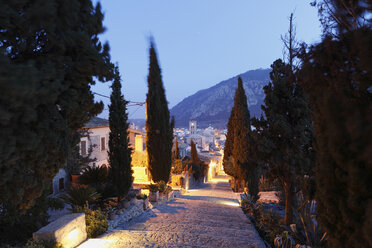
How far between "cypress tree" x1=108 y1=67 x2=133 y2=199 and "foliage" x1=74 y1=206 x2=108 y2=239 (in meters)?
2.09

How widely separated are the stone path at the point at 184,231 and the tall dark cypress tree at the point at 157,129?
3.06m

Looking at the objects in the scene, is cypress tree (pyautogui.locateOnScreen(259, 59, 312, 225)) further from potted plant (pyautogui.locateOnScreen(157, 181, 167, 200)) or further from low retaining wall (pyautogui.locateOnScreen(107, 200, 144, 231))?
potted plant (pyautogui.locateOnScreen(157, 181, 167, 200))

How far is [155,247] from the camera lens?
446cm

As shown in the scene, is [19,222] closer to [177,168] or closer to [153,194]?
[153,194]

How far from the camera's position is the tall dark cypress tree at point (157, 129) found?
1151cm

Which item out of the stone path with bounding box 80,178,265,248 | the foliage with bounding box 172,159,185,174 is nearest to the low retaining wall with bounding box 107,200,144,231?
the stone path with bounding box 80,178,265,248

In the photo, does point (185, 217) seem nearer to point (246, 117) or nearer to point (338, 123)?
point (338, 123)

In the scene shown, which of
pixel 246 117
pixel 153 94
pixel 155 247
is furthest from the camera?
pixel 246 117

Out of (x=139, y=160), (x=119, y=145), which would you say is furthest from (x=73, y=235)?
(x=139, y=160)

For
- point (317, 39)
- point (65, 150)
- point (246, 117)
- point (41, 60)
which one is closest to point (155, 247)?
point (65, 150)

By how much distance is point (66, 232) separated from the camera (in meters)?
4.39

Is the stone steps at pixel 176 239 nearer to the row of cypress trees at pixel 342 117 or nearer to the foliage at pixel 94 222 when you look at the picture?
the foliage at pixel 94 222

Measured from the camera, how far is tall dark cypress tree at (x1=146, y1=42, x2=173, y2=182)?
37.8 feet

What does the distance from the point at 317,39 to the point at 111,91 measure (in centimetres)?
718
